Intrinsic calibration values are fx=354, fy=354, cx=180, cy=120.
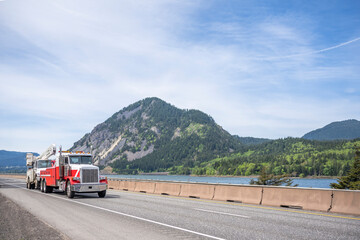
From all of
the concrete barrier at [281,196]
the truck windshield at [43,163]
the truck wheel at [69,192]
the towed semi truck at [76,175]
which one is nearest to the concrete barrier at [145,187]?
the concrete barrier at [281,196]

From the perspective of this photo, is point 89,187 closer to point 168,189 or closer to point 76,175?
point 76,175

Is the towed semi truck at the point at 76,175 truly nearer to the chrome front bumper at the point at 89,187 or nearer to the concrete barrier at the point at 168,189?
the chrome front bumper at the point at 89,187

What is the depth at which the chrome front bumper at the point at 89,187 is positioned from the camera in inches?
890

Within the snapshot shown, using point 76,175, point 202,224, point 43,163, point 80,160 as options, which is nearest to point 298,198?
point 202,224

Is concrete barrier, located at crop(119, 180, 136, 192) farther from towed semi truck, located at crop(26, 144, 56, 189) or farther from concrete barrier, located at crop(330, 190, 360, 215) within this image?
concrete barrier, located at crop(330, 190, 360, 215)

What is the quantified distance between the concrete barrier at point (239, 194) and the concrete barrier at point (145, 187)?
358 inches

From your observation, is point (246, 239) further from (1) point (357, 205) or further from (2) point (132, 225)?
(1) point (357, 205)

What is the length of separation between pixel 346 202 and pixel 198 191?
1092 centimetres

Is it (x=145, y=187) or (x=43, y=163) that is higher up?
(x=43, y=163)

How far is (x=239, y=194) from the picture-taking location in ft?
65.2

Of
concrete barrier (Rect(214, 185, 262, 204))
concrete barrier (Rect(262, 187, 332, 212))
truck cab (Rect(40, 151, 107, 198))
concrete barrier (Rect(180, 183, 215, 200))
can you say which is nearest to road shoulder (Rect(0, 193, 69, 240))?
truck cab (Rect(40, 151, 107, 198))

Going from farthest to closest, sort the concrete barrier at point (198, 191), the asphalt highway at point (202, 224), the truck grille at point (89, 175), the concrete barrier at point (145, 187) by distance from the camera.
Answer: the concrete barrier at point (145, 187)
the truck grille at point (89, 175)
the concrete barrier at point (198, 191)
the asphalt highway at point (202, 224)

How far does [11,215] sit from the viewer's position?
14.9 metres

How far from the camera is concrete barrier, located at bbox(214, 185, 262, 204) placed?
61.4 feet
